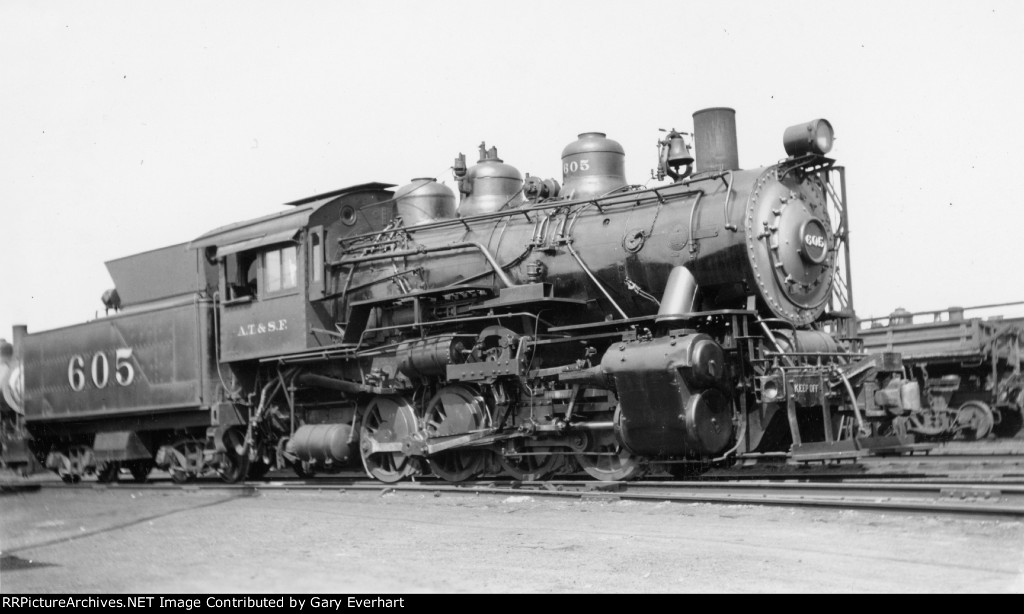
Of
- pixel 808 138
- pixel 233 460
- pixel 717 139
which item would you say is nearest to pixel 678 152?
pixel 717 139

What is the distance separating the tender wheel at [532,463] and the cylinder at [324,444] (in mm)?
2188

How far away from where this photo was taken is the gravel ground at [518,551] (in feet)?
16.9

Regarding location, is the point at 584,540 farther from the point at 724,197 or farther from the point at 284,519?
the point at 724,197

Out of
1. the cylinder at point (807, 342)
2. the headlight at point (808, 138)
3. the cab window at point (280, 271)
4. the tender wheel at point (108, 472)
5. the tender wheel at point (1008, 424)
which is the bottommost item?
the tender wheel at point (1008, 424)

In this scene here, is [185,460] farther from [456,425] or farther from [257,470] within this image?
[456,425]

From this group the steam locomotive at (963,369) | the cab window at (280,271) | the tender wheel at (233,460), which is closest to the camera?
the cab window at (280,271)

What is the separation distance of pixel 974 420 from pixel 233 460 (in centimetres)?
1276

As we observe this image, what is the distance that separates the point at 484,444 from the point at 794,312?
11.8 ft

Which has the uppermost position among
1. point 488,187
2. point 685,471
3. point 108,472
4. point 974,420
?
point 488,187

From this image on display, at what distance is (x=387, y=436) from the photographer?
38.7 ft

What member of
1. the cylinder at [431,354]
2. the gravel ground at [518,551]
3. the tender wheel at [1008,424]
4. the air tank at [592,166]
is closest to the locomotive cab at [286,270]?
the cylinder at [431,354]

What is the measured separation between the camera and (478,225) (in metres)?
11.8

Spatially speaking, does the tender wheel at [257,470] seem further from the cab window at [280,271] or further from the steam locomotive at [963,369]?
the steam locomotive at [963,369]

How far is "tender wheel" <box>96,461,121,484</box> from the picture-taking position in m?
15.1
